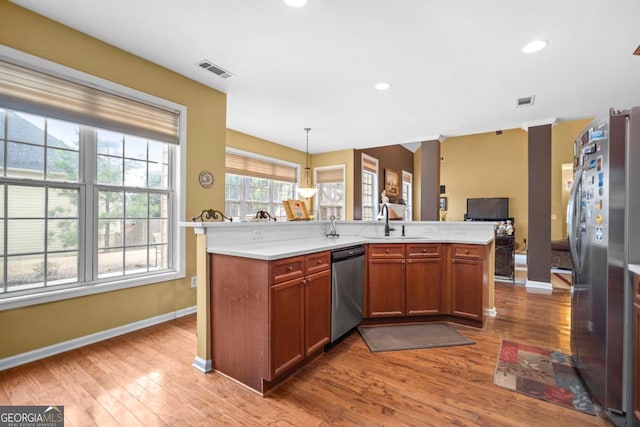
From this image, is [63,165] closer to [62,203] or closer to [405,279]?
[62,203]

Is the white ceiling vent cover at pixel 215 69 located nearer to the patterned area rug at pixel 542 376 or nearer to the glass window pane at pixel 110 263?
the glass window pane at pixel 110 263

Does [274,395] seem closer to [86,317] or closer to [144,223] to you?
[86,317]

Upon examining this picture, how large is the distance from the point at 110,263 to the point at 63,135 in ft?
4.10

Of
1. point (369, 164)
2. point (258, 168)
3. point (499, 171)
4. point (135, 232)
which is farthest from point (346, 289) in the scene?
point (499, 171)

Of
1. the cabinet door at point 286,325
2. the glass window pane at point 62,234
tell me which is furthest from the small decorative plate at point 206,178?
the cabinet door at point 286,325

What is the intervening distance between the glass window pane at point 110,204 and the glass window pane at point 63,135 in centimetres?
48

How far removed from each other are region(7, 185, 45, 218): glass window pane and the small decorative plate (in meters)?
1.42

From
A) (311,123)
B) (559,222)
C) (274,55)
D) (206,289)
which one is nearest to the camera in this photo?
(206,289)

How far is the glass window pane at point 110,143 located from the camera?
283cm

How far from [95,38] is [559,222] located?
367 inches

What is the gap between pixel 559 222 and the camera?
281 inches

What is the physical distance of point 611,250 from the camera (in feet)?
5.37

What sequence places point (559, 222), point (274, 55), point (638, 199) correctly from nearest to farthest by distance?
1. point (638, 199)
2. point (274, 55)
3. point (559, 222)

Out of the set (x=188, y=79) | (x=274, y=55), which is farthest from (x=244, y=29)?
(x=188, y=79)
